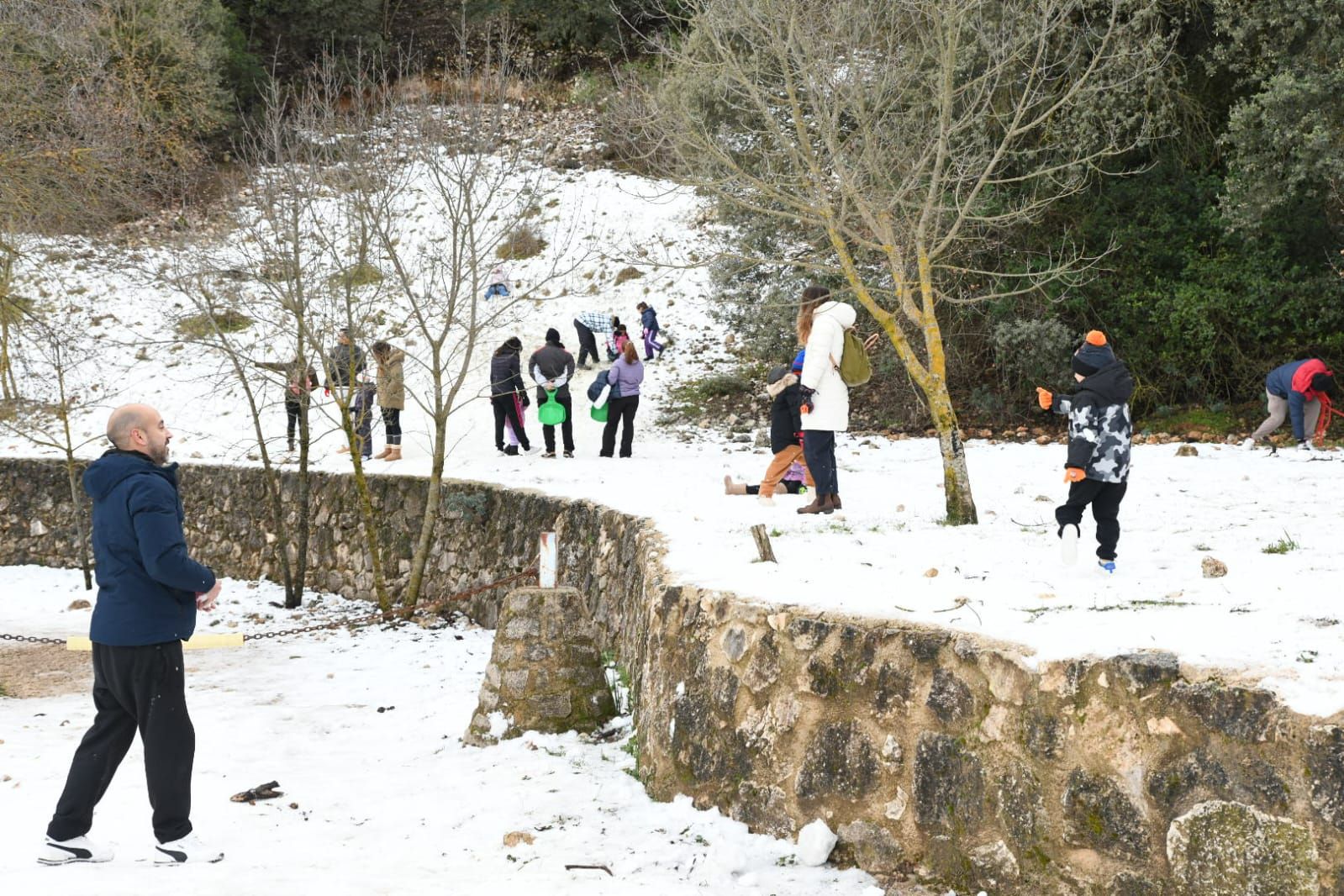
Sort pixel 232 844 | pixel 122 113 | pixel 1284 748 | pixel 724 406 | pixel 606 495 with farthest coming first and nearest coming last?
pixel 724 406 → pixel 122 113 → pixel 606 495 → pixel 232 844 → pixel 1284 748

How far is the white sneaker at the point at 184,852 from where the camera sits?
473cm

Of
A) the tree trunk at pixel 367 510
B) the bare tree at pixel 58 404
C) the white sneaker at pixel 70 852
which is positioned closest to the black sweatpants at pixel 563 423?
the tree trunk at pixel 367 510

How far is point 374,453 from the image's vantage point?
16.4 metres

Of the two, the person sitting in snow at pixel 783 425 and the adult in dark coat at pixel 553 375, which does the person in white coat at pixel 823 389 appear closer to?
the person sitting in snow at pixel 783 425

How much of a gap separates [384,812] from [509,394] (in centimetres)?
892

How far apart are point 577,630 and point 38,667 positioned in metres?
6.91

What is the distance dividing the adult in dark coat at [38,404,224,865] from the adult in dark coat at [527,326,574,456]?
9.42 metres

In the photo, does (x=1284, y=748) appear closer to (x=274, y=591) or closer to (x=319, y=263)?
(x=319, y=263)

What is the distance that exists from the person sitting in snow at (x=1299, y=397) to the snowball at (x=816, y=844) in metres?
9.31

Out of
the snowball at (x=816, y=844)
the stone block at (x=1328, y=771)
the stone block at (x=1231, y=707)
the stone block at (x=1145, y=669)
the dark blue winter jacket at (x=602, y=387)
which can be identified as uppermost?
the dark blue winter jacket at (x=602, y=387)

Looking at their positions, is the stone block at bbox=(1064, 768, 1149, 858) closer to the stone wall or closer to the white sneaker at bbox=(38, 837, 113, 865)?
the stone wall

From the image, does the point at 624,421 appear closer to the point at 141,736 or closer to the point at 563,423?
the point at 563,423

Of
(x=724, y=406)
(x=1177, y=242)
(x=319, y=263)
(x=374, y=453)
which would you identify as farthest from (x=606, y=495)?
(x=1177, y=242)

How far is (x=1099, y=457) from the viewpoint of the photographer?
5.93 m
